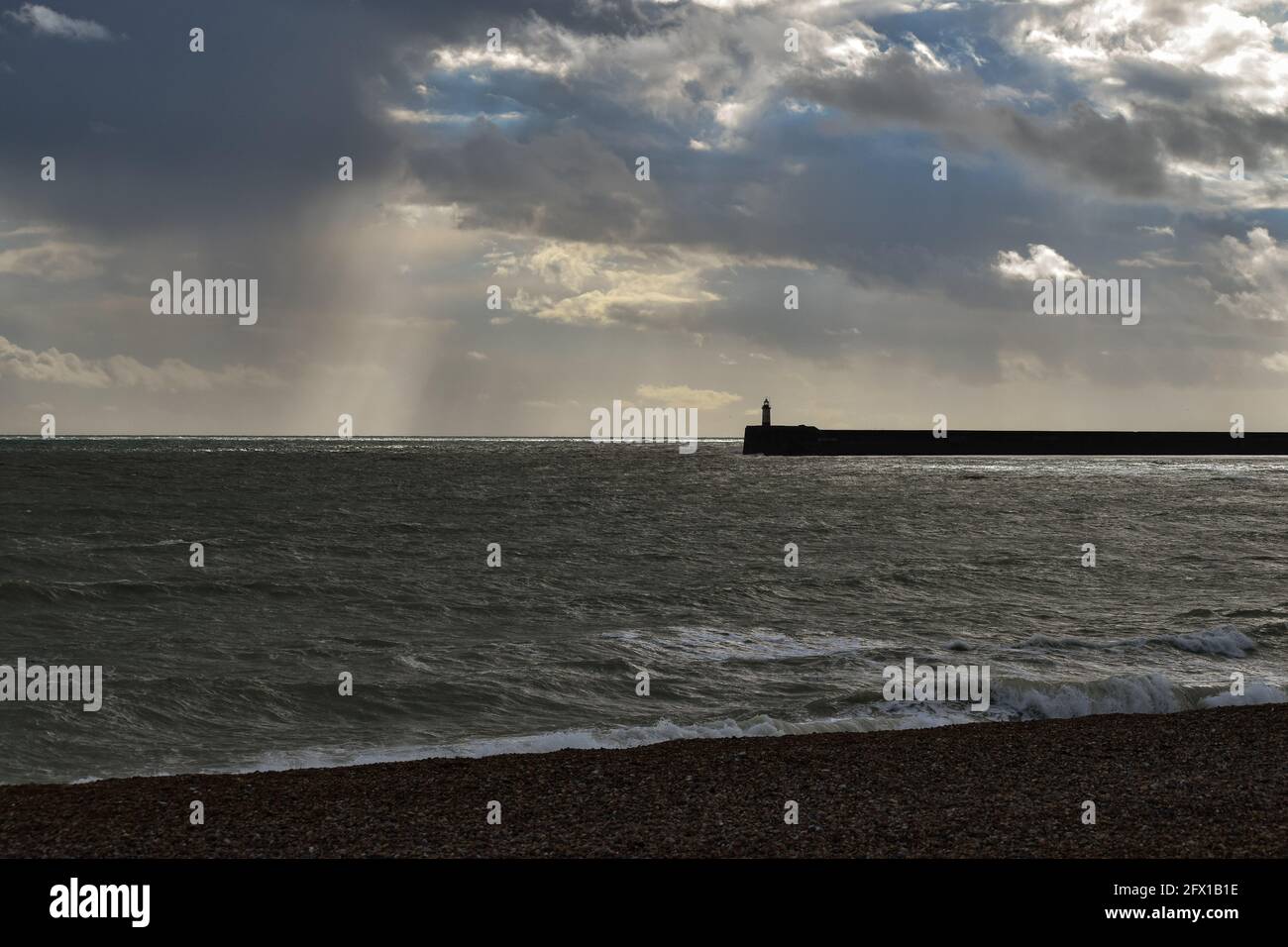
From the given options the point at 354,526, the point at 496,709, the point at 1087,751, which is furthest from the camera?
the point at 354,526

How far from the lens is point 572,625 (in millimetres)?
20031

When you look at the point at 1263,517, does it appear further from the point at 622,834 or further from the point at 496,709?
the point at 622,834

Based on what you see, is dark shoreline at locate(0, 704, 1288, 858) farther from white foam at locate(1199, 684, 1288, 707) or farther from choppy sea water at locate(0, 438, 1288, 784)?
white foam at locate(1199, 684, 1288, 707)

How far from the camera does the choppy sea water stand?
42.4 feet

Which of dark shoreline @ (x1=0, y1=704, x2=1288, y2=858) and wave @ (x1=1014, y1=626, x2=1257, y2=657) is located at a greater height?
dark shoreline @ (x1=0, y1=704, x2=1288, y2=858)

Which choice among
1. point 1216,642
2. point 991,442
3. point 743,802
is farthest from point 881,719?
point 991,442

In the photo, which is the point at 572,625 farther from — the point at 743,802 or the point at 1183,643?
the point at 743,802

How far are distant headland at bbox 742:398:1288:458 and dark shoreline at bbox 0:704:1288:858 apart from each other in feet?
434

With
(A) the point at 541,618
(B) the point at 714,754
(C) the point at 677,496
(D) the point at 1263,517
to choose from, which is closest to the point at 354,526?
(A) the point at 541,618

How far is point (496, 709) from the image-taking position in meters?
13.7

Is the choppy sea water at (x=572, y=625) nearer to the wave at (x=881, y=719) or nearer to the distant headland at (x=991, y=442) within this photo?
the wave at (x=881, y=719)

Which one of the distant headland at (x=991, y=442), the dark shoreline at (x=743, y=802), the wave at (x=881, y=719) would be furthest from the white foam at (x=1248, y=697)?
the distant headland at (x=991, y=442)

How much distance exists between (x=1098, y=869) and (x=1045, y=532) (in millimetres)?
38405

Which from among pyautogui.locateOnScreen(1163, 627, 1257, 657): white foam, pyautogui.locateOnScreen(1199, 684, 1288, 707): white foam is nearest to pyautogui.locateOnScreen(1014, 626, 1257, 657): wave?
pyautogui.locateOnScreen(1163, 627, 1257, 657): white foam
